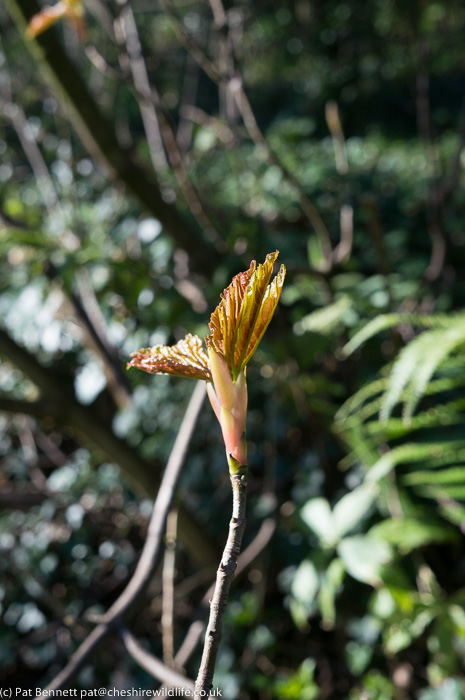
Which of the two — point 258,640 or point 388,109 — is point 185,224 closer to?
point 258,640

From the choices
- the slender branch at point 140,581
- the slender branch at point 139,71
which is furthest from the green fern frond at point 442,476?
the slender branch at point 139,71

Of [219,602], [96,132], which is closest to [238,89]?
[96,132]

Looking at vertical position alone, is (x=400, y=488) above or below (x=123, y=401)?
below

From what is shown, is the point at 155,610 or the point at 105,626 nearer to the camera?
the point at 105,626

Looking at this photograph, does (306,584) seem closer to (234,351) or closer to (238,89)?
(234,351)

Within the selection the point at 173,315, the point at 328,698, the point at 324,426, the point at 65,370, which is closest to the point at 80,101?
the point at 173,315

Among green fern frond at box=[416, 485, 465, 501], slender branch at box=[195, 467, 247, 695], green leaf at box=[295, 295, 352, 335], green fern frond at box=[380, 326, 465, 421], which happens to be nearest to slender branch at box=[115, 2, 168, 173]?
green leaf at box=[295, 295, 352, 335]
